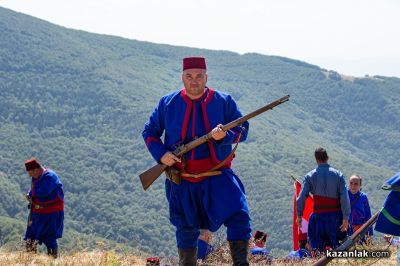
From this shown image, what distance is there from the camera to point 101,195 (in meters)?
A: 114

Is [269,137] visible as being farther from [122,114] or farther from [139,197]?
[139,197]

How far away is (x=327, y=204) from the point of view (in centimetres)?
880

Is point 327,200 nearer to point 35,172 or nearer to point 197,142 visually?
point 197,142

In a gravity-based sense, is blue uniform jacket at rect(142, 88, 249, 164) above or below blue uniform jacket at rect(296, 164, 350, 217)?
above

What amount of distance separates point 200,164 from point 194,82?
0.73 metres

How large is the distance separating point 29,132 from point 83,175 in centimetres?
2756

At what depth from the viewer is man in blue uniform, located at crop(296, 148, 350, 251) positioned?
8.67 m

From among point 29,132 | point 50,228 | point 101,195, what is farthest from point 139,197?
point 50,228

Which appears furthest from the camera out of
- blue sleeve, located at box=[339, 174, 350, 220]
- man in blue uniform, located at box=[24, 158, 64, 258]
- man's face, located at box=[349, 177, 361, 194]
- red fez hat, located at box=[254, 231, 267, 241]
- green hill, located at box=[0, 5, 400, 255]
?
green hill, located at box=[0, 5, 400, 255]

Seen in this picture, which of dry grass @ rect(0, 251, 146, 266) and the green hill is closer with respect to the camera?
dry grass @ rect(0, 251, 146, 266)

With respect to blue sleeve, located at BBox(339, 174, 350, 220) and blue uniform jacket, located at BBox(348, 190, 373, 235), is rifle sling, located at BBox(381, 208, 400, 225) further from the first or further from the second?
blue uniform jacket, located at BBox(348, 190, 373, 235)

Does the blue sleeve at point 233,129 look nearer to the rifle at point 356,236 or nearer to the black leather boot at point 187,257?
the black leather boot at point 187,257

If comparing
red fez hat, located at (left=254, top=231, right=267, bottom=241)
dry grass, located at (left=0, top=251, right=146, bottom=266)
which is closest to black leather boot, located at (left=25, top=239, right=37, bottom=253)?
dry grass, located at (left=0, top=251, right=146, bottom=266)

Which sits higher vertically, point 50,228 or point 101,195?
point 50,228
